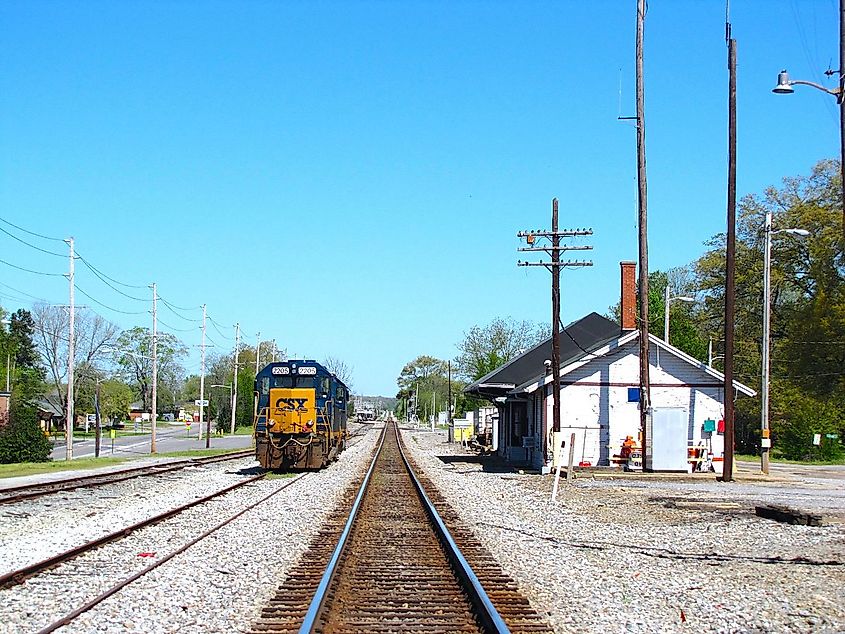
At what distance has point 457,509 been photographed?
64.8ft

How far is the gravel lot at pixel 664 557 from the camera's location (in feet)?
30.5

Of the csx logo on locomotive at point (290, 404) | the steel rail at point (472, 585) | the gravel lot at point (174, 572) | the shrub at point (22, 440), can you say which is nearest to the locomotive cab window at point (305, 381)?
the csx logo on locomotive at point (290, 404)

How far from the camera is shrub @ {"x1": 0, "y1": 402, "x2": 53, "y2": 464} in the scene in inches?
1719

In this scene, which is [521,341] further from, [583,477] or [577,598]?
[577,598]

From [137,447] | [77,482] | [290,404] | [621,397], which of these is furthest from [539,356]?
[137,447]

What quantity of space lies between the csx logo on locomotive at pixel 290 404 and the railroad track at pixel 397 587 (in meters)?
13.8

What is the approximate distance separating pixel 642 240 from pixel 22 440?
30758mm

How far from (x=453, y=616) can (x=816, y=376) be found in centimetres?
5040

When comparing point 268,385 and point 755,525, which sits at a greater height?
point 268,385

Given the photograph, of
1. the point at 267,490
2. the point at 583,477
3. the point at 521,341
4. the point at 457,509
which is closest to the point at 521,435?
the point at 583,477

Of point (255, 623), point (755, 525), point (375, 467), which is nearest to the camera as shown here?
point (255, 623)

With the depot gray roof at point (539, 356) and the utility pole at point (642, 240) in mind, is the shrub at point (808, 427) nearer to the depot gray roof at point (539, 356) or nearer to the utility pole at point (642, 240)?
the depot gray roof at point (539, 356)

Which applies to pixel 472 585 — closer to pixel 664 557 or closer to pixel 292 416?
pixel 664 557

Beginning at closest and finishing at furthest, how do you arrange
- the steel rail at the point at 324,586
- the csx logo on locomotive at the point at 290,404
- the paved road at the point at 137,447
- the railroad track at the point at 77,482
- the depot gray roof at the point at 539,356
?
the steel rail at the point at 324,586 < the railroad track at the point at 77,482 < the csx logo on locomotive at the point at 290,404 < the depot gray roof at the point at 539,356 < the paved road at the point at 137,447
